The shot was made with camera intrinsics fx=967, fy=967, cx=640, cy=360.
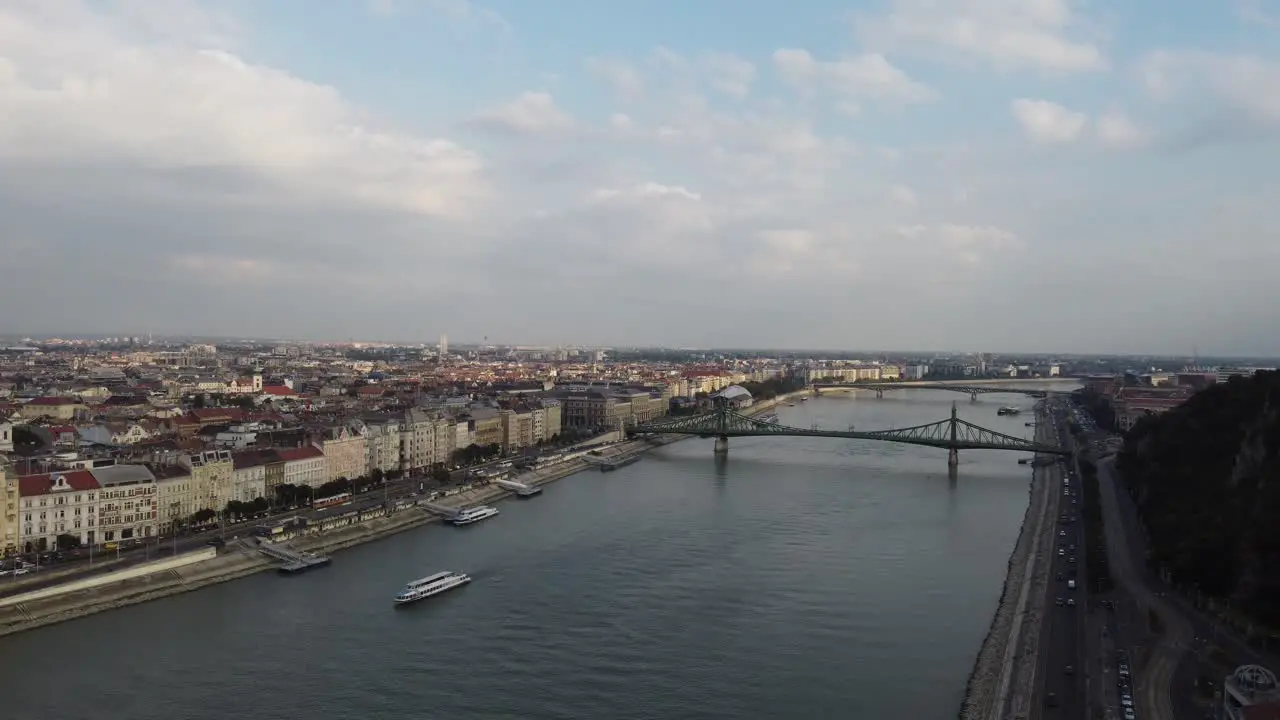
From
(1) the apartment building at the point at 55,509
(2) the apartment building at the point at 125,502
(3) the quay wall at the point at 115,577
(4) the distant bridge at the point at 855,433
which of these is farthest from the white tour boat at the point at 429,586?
(4) the distant bridge at the point at 855,433

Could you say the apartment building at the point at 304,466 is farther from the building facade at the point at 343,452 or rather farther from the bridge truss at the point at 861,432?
the bridge truss at the point at 861,432

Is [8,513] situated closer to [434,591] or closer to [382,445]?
[434,591]

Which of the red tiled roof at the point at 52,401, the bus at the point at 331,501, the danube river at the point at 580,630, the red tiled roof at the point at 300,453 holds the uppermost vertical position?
the red tiled roof at the point at 52,401

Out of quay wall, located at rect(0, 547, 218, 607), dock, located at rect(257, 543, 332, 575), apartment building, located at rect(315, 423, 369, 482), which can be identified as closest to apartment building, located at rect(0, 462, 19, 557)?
quay wall, located at rect(0, 547, 218, 607)

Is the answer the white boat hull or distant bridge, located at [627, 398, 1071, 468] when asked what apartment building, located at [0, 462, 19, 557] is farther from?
distant bridge, located at [627, 398, 1071, 468]

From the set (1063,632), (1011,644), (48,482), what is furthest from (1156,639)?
(48,482)

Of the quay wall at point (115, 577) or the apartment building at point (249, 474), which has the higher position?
the apartment building at point (249, 474)
